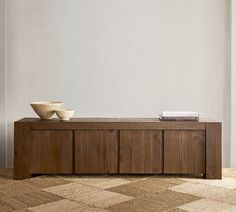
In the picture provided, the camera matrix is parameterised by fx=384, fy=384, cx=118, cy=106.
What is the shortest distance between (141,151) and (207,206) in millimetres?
874

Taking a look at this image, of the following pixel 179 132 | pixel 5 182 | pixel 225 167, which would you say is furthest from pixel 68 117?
pixel 225 167

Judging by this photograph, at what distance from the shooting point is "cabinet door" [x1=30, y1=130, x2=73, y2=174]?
3010 millimetres

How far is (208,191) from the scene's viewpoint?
2.65 meters

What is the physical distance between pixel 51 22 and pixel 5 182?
1522 mm

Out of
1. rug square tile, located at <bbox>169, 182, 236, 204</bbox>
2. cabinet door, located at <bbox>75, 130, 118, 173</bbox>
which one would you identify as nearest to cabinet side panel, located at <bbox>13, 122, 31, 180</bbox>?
cabinet door, located at <bbox>75, 130, 118, 173</bbox>

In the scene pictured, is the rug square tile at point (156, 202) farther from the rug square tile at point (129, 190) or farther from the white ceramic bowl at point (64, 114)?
the white ceramic bowl at point (64, 114)

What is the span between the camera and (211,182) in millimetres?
2920

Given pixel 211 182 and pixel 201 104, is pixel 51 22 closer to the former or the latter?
pixel 201 104

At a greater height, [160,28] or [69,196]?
[160,28]

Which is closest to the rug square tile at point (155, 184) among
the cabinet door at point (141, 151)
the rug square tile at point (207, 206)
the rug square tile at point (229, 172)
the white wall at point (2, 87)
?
the cabinet door at point (141, 151)

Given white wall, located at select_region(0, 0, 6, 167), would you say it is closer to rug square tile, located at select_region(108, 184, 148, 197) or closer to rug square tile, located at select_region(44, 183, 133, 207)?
rug square tile, located at select_region(44, 183, 133, 207)

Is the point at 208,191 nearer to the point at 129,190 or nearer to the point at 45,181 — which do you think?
the point at 129,190

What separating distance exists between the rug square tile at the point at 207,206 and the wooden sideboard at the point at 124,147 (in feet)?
2.21

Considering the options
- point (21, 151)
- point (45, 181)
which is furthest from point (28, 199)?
point (21, 151)
